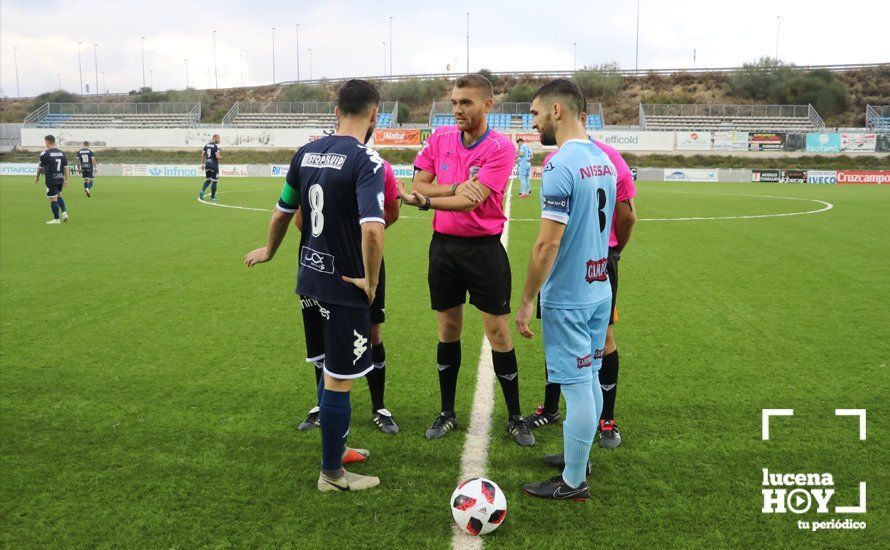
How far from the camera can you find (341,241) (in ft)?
11.9

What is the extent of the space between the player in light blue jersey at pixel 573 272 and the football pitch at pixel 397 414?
0.47 metres

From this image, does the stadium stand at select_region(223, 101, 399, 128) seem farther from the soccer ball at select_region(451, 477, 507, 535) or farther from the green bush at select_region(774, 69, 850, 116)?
the soccer ball at select_region(451, 477, 507, 535)

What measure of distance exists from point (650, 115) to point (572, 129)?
5922 cm

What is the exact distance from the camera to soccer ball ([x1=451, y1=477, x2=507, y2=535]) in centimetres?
336

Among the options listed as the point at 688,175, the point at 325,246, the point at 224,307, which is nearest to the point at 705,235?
the point at 224,307

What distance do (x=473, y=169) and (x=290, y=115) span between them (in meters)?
59.7

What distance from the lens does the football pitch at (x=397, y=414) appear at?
344 centimetres

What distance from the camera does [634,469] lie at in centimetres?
403

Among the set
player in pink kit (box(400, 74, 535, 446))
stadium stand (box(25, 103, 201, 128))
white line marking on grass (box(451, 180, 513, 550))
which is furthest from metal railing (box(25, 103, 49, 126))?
player in pink kit (box(400, 74, 535, 446))

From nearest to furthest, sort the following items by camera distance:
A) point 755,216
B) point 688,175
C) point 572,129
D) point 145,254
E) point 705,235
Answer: point 572,129 < point 145,254 < point 705,235 < point 755,216 < point 688,175

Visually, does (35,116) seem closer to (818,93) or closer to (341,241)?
(341,241)

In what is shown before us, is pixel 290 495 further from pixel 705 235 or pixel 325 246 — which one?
pixel 705 235

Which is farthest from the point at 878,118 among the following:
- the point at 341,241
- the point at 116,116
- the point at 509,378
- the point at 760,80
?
the point at 116,116

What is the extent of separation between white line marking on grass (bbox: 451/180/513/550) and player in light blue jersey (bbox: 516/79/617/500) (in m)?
0.61
